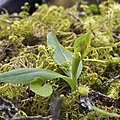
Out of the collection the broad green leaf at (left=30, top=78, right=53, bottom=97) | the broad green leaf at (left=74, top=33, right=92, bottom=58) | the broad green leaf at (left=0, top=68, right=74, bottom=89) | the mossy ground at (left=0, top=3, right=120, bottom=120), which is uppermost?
the broad green leaf at (left=74, top=33, right=92, bottom=58)

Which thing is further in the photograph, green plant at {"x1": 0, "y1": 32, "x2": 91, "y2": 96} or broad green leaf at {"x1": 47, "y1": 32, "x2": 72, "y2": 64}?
broad green leaf at {"x1": 47, "y1": 32, "x2": 72, "y2": 64}

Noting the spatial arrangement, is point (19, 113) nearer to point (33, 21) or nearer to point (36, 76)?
point (36, 76)

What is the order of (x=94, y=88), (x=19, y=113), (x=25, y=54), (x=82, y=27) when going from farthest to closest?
(x=82, y=27) → (x=25, y=54) → (x=94, y=88) → (x=19, y=113)

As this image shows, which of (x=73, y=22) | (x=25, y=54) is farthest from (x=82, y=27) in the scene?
(x=25, y=54)

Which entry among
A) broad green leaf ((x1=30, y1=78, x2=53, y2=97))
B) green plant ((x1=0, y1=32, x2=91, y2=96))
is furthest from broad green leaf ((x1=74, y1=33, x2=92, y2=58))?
broad green leaf ((x1=30, y1=78, x2=53, y2=97))

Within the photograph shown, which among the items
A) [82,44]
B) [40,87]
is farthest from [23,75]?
[82,44]

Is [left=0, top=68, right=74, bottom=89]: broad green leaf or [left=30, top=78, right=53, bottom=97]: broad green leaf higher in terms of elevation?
[left=0, top=68, right=74, bottom=89]: broad green leaf

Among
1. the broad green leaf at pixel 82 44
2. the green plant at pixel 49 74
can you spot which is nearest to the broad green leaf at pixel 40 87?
the green plant at pixel 49 74

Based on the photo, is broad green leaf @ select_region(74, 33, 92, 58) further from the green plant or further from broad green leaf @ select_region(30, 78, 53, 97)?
broad green leaf @ select_region(30, 78, 53, 97)
